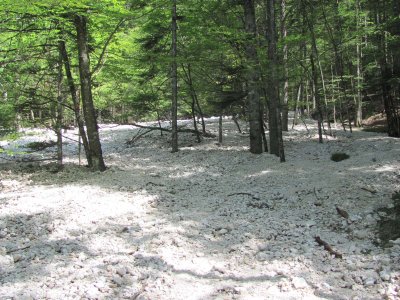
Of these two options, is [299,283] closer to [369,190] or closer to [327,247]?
[327,247]

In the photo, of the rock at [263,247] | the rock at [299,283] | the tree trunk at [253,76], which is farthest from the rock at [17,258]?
the tree trunk at [253,76]

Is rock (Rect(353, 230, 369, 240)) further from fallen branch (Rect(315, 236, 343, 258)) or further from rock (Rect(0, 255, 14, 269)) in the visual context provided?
rock (Rect(0, 255, 14, 269))

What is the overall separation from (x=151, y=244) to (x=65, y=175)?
639 centimetres

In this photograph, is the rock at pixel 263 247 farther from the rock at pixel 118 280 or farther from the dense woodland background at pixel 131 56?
the dense woodland background at pixel 131 56

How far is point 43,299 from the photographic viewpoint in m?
4.41

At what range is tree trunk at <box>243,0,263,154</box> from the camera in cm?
1338

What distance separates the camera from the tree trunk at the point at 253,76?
13378mm

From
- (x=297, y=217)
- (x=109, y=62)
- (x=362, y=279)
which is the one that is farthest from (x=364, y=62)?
(x=362, y=279)

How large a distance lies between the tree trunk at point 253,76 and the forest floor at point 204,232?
2156 millimetres

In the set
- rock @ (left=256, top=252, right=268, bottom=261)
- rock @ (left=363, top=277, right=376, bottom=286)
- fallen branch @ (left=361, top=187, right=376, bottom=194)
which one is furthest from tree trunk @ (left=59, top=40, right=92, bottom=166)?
rock @ (left=363, top=277, right=376, bottom=286)

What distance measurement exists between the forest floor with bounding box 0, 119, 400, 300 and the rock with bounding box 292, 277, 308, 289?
0.05ft

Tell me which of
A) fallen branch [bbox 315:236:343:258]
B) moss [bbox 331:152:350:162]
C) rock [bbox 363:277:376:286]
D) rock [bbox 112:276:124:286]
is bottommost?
rock [bbox 363:277:376:286]

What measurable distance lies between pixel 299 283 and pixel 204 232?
2.50m

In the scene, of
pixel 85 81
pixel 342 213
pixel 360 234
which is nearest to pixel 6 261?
pixel 360 234
